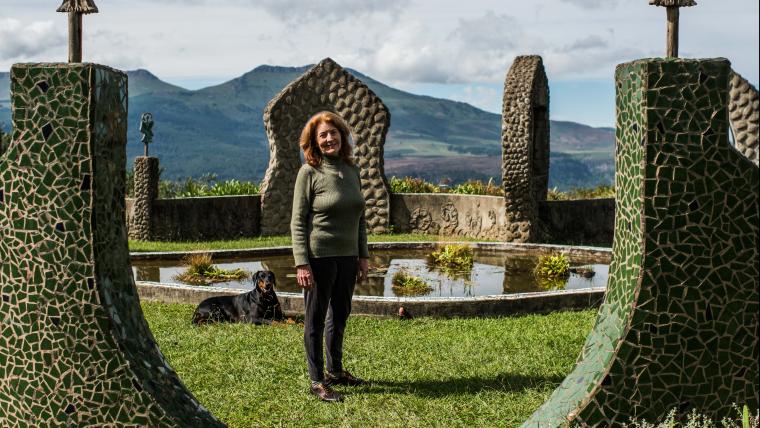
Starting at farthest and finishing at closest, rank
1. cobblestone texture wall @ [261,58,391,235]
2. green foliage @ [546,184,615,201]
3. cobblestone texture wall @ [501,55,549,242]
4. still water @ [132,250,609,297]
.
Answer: green foliage @ [546,184,615,201] < cobblestone texture wall @ [261,58,391,235] < cobblestone texture wall @ [501,55,549,242] < still water @ [132,250,609,297]

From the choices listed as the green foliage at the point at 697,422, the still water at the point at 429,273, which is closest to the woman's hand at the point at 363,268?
the green foliage at the point at 697,422

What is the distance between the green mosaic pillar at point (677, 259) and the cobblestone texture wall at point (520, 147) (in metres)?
11.9

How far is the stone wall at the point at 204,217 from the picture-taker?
59.8 ft

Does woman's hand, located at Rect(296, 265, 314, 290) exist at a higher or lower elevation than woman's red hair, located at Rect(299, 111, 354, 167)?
lower

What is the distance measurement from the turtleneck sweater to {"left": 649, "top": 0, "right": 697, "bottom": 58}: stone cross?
2443mm

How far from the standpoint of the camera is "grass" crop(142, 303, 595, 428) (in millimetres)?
6340

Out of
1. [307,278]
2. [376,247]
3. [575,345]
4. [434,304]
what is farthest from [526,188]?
[307,278]

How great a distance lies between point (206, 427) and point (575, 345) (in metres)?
4.02

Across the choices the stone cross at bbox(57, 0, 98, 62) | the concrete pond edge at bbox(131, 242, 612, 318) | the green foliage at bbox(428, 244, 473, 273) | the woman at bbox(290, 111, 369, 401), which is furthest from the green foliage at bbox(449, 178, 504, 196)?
the stone cross at bbox(57, 0, 98, 62)

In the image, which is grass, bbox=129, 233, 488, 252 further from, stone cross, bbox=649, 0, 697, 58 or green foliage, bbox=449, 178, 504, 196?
stone cross, bbox=649, 0, 697, 58

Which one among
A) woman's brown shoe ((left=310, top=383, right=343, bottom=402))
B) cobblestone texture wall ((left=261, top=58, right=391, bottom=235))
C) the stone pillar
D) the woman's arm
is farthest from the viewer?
cobblestone texture wall ((left=261, top=58, right=391, bottom=235))

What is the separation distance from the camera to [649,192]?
16.5 feet

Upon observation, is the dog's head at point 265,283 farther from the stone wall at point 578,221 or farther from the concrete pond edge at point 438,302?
the stone wall at point 578,221

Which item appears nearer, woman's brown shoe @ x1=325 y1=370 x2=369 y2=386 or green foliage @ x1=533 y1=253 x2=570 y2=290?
woman's brown shoe @ x1=325 y1=370 x2=369 y2=386
